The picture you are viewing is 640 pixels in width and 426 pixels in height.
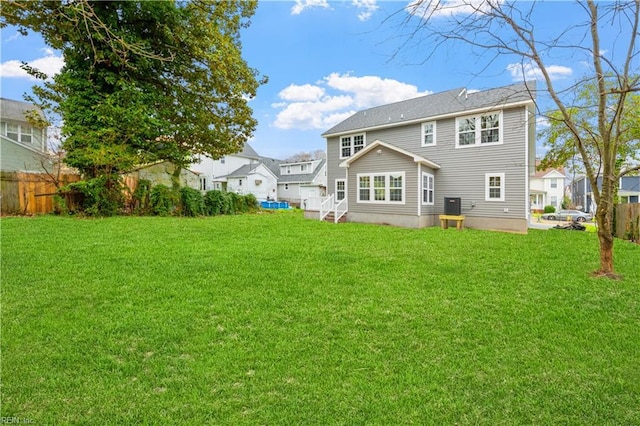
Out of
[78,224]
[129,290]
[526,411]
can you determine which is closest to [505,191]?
[526,411]

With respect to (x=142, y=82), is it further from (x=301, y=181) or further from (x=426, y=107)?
(x=301, y=181)

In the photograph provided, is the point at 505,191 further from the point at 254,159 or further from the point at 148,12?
the point at 254,159

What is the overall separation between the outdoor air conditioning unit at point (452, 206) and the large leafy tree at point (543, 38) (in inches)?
312

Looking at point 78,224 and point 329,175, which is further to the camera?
point 329,175

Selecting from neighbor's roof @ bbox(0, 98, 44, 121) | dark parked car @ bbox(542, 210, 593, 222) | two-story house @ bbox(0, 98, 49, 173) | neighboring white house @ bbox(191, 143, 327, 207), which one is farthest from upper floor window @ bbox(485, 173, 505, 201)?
neighbor's roof @ bbox(0, 98, 44, 121)

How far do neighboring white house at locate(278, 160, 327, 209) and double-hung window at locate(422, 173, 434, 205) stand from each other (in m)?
18.6

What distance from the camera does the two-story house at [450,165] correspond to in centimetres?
1280

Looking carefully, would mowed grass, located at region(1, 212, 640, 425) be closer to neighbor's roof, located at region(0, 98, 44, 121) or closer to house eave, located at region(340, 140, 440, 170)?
house eave, located at region(340, 140, 440, 170)

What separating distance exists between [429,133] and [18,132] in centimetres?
2633

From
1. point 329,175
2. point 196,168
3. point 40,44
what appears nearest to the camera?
point 40,44

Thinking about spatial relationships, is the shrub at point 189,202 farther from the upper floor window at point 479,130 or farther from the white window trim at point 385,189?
the upper floor window at point 479,130

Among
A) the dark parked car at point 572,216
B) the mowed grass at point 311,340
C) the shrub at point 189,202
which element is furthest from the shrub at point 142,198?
the dark parked car at point 572,216

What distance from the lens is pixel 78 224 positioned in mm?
9992

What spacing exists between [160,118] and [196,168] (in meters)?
20.3
